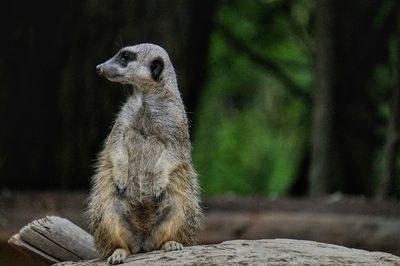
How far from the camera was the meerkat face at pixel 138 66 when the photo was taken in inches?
238

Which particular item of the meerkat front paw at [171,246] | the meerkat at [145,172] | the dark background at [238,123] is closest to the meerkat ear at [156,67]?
the meerkat at [145,172]

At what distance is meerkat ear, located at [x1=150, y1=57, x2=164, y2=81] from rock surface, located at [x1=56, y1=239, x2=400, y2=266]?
2.77 feet

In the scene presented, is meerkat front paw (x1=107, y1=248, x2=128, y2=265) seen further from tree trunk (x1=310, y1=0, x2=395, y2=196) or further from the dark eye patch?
tree trunk (x1=310, y1=0, x2=395, y2=196)

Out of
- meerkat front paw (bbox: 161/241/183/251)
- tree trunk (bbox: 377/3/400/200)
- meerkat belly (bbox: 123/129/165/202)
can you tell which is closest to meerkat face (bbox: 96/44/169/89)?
meerkat belly (bbox: 123/129/165/202)

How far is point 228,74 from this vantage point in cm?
1577

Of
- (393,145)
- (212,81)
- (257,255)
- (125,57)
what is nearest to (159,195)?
(257,255)

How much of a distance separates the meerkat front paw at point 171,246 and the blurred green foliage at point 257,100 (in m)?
7.74

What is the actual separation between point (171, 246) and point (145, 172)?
0.41m

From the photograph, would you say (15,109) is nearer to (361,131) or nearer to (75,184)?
(75,184)

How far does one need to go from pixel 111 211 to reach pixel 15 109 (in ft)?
20.0

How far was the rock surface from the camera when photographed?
5.70 meters

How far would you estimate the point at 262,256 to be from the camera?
18.8 ft

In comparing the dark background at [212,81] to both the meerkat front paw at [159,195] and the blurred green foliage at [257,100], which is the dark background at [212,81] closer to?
the blurred green foliage at [257,100]

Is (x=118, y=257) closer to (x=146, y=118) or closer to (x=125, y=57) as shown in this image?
(x=146, y=118)
